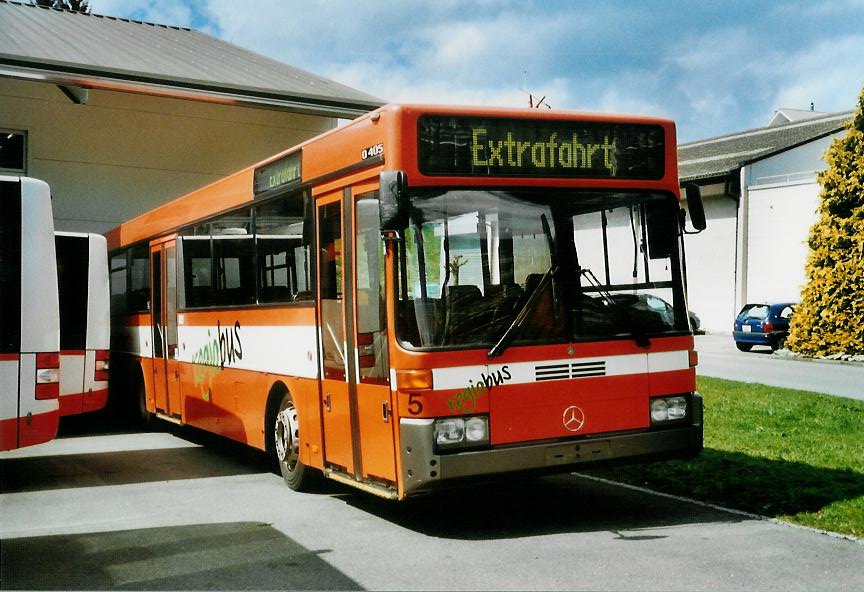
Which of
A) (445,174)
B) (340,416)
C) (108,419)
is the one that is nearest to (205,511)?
(340,416)

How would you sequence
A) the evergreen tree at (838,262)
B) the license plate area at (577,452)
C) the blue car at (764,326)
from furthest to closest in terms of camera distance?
the blue car at (764,326), the evergreen tree at (838,262), the license plate area at (577,452)

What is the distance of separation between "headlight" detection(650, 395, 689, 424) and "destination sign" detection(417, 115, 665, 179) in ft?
5.72

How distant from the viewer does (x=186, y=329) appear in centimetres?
1240

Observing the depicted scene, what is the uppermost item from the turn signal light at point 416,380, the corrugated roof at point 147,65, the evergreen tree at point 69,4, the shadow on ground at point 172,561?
the evergreen tree at point 69,4

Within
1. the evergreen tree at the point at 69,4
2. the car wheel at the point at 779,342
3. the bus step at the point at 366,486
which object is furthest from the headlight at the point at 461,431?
the evergreen tree at the point at 69,4

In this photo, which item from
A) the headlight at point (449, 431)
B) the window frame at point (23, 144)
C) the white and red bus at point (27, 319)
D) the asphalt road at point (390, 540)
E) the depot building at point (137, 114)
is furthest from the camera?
the window frame at point (23, 144)

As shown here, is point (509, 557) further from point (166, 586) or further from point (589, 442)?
point (166, 586)

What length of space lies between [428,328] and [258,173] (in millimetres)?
3842

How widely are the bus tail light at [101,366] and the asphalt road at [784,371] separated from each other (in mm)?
12074

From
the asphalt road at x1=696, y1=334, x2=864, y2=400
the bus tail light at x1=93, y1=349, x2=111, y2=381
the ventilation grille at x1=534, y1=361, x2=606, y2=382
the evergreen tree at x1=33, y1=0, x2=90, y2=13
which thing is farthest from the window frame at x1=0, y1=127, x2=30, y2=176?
the evergreen tree at x1=33, y1=0, x2=90, y2=13

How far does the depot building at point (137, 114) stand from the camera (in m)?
17.7

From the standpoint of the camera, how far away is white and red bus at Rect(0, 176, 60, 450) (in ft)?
27.3

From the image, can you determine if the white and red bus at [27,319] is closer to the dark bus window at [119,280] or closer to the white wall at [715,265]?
the dark bus window at [119,280]

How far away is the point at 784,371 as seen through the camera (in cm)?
2283
